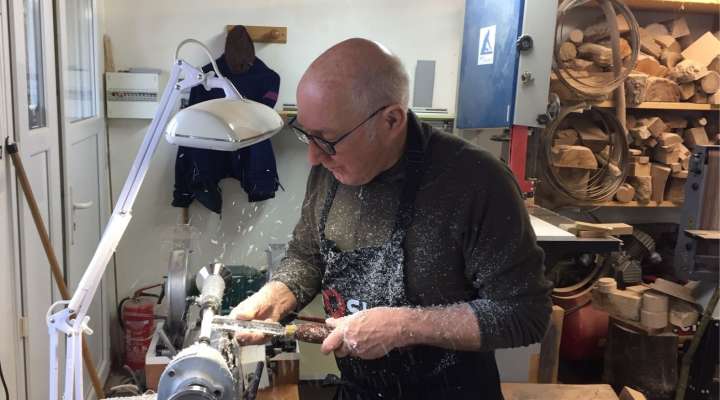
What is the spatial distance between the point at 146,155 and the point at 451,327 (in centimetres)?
70

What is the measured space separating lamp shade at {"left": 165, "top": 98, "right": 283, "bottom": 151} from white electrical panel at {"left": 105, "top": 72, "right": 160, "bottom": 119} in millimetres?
2065

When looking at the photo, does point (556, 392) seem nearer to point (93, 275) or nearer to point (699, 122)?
point (93, 275)

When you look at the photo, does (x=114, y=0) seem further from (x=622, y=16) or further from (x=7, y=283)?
(x=622, y=16)

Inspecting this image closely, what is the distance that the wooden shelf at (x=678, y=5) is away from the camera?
3.33 meters

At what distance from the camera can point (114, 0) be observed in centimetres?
307

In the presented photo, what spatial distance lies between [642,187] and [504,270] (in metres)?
2.53

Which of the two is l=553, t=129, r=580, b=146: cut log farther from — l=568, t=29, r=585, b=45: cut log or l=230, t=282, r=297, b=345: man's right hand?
l=230, t=282, r=297, b=345: man's right hand

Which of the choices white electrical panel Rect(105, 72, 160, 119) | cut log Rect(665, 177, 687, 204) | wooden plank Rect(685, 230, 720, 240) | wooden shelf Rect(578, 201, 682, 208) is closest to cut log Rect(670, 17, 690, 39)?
cut log Rect(665, 177, 687, 204)

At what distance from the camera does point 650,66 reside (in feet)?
11.2

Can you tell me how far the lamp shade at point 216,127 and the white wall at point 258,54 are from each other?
2.15 meters

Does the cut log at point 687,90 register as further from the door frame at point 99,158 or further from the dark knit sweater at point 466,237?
the door frame at point 99,158

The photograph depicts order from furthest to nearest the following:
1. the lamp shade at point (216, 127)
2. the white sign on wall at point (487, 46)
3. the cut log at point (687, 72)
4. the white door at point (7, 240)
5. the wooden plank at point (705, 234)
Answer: the cut log at point (687, 72) < the white sign on wall at point (487, 46) < the wooden plank at point (705, 234) < the white door at point (7, 240) < the lamp shade at point (216, 127)

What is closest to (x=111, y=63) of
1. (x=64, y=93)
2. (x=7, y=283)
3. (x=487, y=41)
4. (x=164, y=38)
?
(x=164, y=38)

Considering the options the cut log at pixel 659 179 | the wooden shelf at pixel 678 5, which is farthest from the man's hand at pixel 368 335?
the wooden shelf at pixel 678 5
